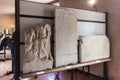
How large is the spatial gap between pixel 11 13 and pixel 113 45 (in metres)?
8.21

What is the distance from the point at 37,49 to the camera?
229 cm

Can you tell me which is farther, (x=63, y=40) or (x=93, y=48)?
(x=93, y=48)

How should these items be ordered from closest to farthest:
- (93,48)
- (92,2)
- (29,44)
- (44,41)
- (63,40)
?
1. (29,44)
2. (44,41)
3. (63,40)
4. (93,48)
5. (92,2)

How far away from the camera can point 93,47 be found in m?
3.08

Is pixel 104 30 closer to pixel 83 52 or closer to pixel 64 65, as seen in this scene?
pixel 83 52

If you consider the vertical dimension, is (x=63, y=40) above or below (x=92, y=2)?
below

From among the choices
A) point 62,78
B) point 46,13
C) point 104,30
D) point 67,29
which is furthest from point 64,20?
point 62,78

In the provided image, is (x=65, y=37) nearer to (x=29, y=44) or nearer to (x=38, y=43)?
(x=38, y=43)

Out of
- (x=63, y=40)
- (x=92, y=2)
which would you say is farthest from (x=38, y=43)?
(x=92, y=2)

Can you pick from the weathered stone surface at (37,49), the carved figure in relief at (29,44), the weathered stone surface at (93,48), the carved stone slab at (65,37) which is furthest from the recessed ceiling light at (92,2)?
the carved figure in relief at (29,44)

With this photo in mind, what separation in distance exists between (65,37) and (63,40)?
0.23 feet

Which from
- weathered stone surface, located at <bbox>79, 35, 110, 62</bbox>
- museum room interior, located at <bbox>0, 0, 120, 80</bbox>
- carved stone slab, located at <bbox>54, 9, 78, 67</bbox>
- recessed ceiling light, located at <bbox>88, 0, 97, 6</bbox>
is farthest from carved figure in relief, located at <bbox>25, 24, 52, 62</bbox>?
recessed ceiling light, located at <bbox>88, 0, 97, 6</bbox>

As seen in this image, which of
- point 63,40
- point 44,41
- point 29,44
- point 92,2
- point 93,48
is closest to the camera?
point 29,44

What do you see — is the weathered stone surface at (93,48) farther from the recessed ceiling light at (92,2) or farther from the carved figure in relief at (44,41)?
the recessed ceiling light at (92,2)
